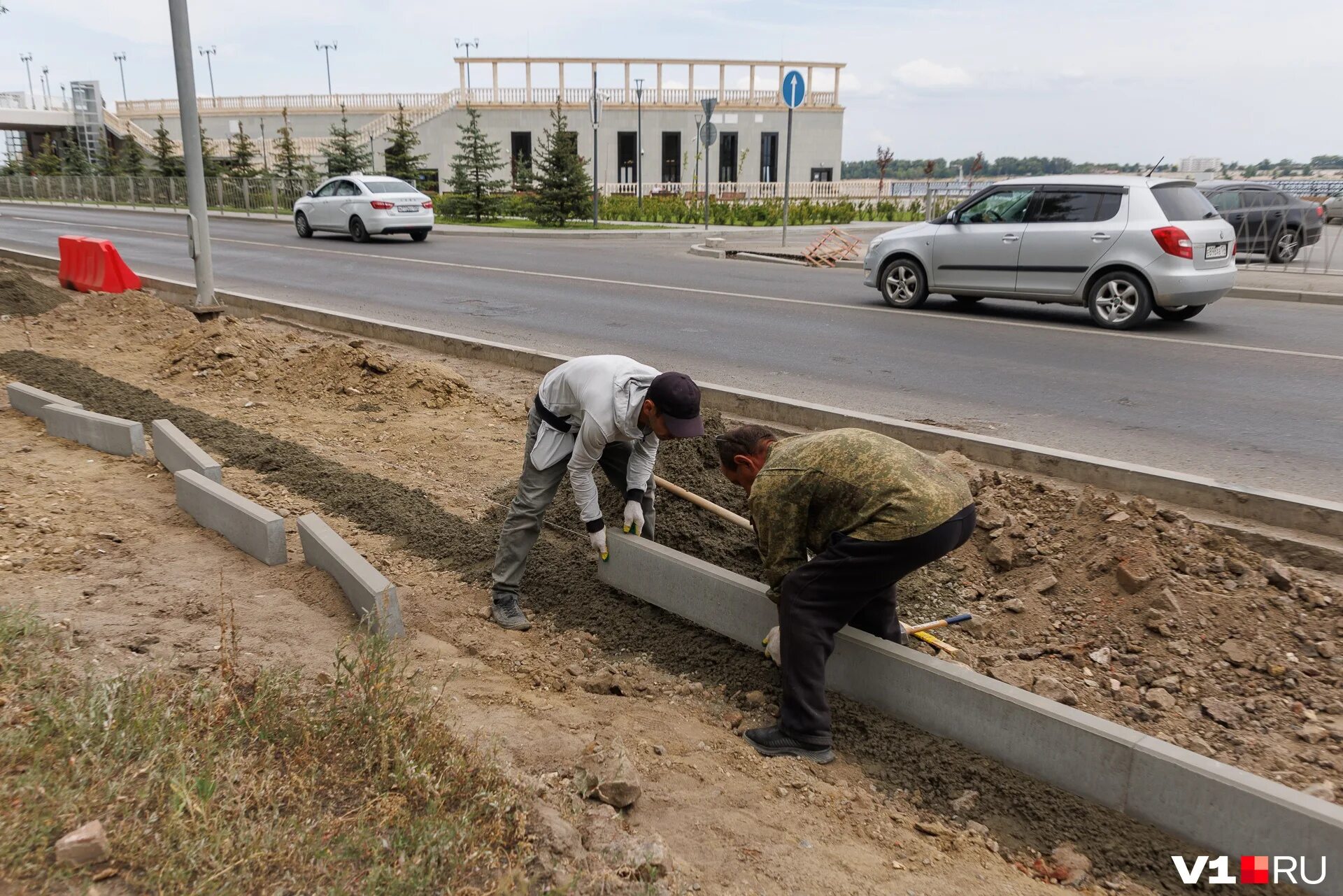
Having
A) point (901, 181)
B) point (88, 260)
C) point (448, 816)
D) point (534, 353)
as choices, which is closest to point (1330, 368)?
point (534, 353)

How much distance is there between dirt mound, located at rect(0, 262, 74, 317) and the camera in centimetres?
1218

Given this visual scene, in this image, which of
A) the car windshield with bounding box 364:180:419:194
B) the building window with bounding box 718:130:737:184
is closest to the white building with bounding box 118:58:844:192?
the building window with bounding box 718:130:737:184

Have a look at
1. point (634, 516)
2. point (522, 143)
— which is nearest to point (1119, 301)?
point (634, 516)

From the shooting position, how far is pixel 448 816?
2.77 metres

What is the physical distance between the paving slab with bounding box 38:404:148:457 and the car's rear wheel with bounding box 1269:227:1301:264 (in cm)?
1928

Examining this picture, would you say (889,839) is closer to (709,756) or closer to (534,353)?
(709,756)

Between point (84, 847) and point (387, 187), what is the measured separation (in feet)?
77.0

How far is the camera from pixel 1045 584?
4738 mm

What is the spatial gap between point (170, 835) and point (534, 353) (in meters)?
6.82

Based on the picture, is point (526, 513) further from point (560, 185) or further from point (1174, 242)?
point (560, 185)

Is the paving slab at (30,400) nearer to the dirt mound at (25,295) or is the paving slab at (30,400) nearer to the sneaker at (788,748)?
the dirt mound at (25,295)

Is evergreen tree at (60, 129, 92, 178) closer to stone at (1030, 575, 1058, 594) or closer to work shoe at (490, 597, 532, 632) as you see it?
work shoe at (490, 597, 532, 632)

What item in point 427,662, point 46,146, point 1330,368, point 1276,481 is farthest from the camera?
point 46,146

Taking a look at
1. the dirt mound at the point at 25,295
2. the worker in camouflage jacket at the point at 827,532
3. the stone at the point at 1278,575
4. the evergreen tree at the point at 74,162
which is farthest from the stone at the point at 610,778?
the evergreen tree at the point at 74,162
